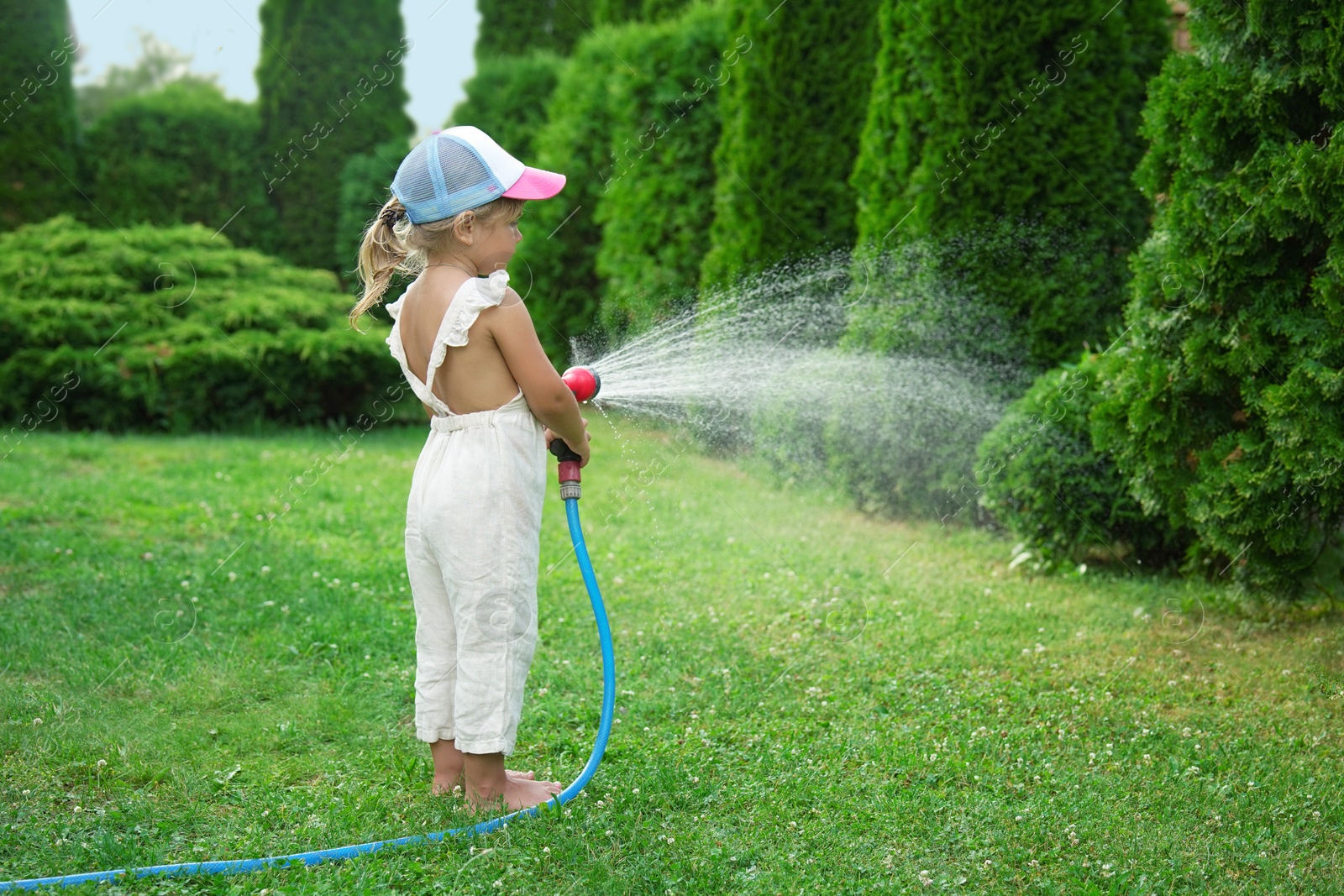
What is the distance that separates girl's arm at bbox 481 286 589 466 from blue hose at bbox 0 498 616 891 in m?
0.31

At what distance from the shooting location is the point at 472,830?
9.70 ft

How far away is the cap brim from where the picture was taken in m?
2.97

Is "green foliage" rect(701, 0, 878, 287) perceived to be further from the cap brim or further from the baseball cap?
the baseball cap

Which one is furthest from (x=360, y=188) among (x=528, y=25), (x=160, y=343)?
(x=528, y=25)

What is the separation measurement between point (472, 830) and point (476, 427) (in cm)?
103

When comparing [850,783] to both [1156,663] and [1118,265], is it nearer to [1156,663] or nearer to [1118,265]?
[1156,663]

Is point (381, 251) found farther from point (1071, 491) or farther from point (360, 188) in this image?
point (360, 188)

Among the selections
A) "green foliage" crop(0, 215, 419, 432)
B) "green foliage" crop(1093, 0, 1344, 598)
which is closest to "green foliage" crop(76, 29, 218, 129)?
"green foliage" crop(0, 215, 419, 432)

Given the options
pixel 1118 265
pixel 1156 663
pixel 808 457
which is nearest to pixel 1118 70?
pixel 1118 265

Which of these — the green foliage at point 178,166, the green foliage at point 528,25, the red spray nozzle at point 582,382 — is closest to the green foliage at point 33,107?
the green foliage at point 178,166

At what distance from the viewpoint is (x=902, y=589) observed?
17.1 ft

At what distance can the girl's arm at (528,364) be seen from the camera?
9.52ft

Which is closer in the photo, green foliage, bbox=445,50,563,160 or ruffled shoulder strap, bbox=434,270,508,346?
ruffled shoulder strap, bbox=434,270,508,346

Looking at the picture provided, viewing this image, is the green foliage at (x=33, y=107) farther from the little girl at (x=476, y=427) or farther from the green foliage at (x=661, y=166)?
the little girl at (x=476, y=427)
